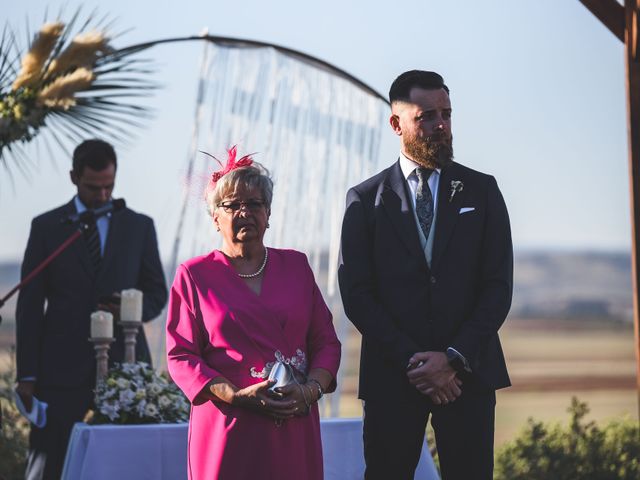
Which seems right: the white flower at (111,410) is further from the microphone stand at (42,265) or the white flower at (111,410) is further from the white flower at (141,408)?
the microphone stand at (42,265)

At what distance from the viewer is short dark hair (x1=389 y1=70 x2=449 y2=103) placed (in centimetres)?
317

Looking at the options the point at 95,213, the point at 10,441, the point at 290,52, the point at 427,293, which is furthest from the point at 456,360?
the point at 10,441

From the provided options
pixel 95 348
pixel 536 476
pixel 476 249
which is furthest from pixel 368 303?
pixel 536 476

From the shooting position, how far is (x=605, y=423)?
6805 mm

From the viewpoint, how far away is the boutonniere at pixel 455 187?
125 inches

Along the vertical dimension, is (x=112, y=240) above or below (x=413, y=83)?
below

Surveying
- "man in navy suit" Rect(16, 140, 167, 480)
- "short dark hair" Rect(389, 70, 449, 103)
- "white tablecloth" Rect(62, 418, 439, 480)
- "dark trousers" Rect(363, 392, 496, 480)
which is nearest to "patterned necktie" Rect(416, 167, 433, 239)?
"short dark hair" Rect(389, 70, 449, 103)

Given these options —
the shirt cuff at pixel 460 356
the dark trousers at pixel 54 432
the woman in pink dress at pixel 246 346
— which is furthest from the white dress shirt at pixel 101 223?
the shirt cuff at pixel 460 356

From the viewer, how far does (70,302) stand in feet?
13.8

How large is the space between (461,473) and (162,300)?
5.56ft

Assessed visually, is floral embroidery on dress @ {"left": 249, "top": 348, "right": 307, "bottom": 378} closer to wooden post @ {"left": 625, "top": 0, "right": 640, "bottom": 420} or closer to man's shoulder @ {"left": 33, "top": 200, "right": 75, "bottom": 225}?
man's shoulder @ {"left": 33, "top": 200, "right": 75, "bottom": 225}

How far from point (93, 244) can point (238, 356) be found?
4.75 ft

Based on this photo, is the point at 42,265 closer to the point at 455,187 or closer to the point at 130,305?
the point at 130,305

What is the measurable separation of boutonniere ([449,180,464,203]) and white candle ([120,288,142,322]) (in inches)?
48.6
